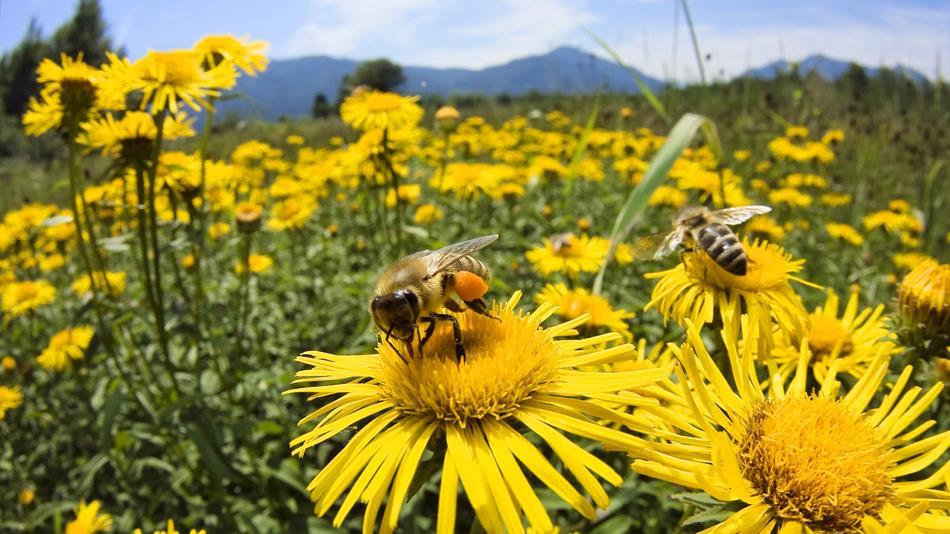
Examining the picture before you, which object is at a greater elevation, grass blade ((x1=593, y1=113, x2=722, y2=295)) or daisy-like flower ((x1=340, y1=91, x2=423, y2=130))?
daisy-like flower ((x1=340, y1=91, x2=423, y2=130))

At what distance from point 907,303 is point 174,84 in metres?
2.79

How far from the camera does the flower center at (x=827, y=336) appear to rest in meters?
1.93

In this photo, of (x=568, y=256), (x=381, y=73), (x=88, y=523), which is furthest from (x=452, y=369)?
(x=381, y=73)

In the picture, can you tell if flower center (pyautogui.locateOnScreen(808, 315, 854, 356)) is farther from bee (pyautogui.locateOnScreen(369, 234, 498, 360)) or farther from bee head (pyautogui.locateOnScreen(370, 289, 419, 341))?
bee head (pyautogui.locateOnScreen(370, 289, 419, 341))

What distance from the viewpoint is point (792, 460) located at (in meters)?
0.97

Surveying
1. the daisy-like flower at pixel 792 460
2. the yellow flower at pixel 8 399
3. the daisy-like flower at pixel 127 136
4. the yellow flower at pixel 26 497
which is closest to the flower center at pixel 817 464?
the daisy-like flower at pixel 792 460

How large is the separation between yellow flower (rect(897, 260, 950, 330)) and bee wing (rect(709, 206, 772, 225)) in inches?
18.5

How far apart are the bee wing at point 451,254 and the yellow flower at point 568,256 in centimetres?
215

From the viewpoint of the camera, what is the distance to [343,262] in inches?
229

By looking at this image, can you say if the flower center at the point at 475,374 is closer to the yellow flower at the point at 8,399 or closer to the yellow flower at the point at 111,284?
the yellow flower at the point at 111,284

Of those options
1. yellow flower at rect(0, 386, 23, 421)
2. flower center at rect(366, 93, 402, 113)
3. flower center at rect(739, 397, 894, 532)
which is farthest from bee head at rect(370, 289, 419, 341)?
yellow flower at rect(0, 386, 23, 421)

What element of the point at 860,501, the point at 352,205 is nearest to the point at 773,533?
the point at 860,501

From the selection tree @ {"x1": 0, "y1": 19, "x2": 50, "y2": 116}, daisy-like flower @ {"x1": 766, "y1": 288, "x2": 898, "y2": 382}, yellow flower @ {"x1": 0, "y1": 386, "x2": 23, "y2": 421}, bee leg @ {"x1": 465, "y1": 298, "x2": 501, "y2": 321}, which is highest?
tree @ {"x1": 0, "y1": 19, "x2": 50, "y2": 116}

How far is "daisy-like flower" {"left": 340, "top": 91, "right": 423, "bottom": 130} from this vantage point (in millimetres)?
3592
